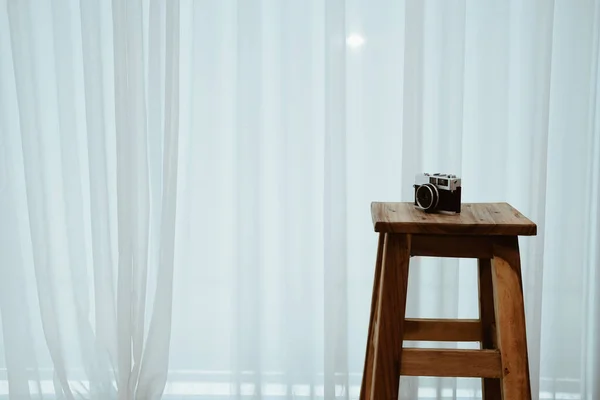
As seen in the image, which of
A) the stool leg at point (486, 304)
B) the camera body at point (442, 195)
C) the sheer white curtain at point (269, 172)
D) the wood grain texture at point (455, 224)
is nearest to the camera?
the wood grain texture at point (455, 224)

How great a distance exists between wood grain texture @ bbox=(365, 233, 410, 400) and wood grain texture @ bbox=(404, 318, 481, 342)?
0.19 meters

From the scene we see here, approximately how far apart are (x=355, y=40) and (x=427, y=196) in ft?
2.09

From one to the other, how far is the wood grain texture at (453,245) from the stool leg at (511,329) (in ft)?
0.16

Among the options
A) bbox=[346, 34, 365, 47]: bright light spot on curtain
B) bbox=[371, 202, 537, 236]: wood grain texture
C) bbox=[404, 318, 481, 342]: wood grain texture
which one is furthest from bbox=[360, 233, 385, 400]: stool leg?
bbox=[346, 34, 365, 47]: bright light spot on curtain

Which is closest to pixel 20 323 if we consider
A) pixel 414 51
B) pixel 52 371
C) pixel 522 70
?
pixel 52 371

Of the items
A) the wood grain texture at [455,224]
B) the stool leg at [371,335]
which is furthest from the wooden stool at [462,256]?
the stool leg at [371,335]

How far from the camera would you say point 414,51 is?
184 centimetres

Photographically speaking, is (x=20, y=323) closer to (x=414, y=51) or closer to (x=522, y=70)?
(x=414, y=51)

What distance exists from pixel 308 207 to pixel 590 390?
0.96 meters

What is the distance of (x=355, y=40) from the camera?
1885 mm

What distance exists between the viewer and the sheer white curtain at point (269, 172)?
1.85 metres

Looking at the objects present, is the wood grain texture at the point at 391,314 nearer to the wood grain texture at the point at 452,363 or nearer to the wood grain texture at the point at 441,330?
the wood grain texture at the point at 452,363

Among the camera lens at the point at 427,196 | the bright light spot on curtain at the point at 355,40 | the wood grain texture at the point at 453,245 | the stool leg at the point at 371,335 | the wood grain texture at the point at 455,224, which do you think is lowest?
the stool leg at the point at 371,335

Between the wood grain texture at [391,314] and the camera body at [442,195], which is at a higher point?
the camera body at [442,195]
